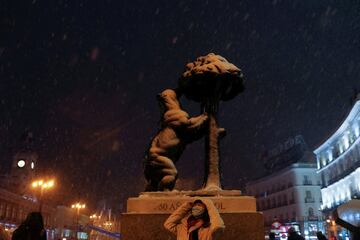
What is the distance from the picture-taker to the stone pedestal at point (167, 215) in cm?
549

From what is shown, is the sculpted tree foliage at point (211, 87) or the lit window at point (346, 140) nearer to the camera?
the sculpted tree foliage at point (211, 87)

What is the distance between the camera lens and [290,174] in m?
59.6

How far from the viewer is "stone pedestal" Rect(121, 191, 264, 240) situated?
18.0 ft

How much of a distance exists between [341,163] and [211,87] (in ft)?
144

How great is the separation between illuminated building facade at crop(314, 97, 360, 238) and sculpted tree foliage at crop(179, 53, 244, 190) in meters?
33.2

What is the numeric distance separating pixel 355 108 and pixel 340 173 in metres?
11.7

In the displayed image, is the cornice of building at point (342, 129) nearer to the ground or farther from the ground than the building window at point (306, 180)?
farther from the ground

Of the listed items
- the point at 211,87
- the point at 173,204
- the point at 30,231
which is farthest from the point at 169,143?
the point at 30,231

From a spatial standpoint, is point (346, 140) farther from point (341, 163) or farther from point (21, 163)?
point (21, 163)

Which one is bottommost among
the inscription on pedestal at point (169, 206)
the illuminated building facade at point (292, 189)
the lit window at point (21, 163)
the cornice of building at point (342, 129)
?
the inscription on pedestal at point (169, 206)

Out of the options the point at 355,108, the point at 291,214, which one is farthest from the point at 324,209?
the point at 355,108

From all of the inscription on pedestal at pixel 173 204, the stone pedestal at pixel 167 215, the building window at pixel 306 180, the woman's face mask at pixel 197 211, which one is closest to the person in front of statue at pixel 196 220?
the woman's face mask at pixel 197 211

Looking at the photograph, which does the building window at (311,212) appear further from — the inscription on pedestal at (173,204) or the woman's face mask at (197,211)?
the woman's face mask at (197,211)

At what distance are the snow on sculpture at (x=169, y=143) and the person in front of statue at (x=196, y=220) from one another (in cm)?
186
